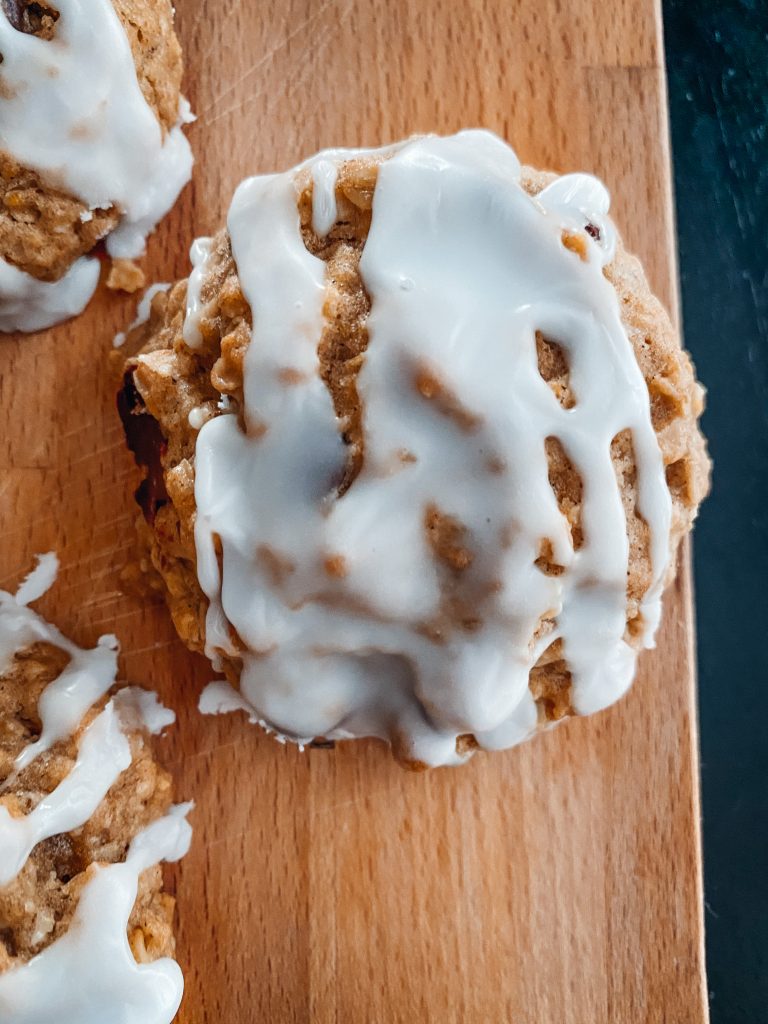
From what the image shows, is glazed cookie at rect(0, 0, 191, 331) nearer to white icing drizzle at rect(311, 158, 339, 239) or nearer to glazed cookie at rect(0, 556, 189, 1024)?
white icing drizzle at rect(311, 158, 339, 239)

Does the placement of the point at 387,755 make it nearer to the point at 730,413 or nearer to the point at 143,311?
the point at 143,311

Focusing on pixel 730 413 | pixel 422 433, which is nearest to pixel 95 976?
pixel 422 433

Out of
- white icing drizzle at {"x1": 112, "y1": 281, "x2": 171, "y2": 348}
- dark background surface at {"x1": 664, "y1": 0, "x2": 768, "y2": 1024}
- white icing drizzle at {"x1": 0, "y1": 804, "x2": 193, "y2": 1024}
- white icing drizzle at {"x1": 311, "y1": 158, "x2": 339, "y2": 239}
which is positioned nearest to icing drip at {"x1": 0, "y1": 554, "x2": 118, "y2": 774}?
white icing drizzle at {"x1": 0, "y1": 804, "x2": 193, "y2": 1024}

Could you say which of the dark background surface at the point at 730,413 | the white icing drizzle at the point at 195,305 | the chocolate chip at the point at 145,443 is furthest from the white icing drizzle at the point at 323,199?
the dark background surface at the point at 730,413

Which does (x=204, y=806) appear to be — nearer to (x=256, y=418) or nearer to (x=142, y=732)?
(x=142, y=732)

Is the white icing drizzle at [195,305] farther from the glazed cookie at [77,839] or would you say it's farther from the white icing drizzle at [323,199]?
the glazed cookie at [77,839]
